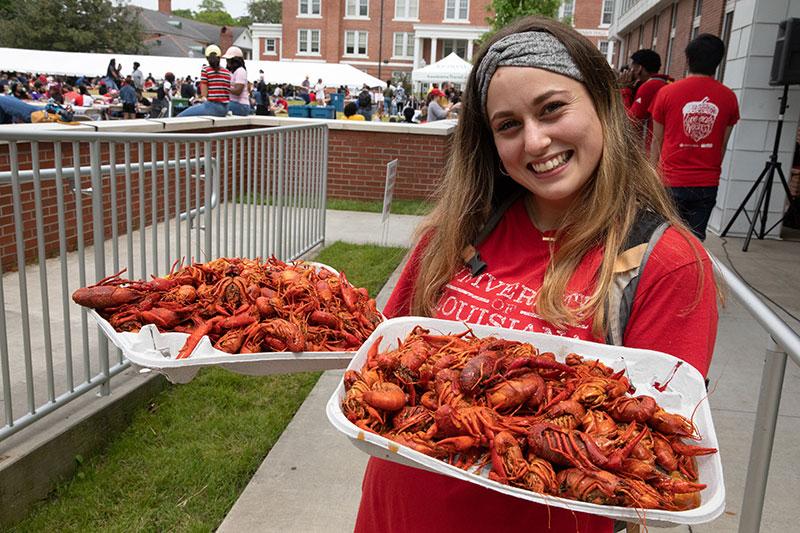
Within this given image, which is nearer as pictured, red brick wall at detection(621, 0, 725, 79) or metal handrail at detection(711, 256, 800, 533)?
metal handrail at detection(711, 256, 800, 533)

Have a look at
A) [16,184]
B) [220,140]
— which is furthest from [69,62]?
[16,184]

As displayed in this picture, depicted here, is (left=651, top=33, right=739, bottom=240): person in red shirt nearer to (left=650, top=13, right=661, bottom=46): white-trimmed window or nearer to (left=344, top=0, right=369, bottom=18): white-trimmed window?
(left=650, top=13, right=661, bottom=46): white-trimmed window

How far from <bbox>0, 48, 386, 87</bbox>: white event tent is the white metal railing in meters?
28.2

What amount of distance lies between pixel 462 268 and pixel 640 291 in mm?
558

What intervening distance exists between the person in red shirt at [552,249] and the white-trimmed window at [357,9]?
7262 centimetres

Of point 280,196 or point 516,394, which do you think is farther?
point 280,196

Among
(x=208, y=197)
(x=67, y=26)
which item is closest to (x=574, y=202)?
(x=208, y=197)

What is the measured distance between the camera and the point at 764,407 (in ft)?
7.00

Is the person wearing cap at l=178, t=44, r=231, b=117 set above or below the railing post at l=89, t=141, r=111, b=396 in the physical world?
above

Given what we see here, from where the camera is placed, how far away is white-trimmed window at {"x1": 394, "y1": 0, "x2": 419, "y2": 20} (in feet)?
226

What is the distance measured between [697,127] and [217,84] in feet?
25.7

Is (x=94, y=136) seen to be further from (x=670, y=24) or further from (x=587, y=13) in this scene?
(x=587, y=13)

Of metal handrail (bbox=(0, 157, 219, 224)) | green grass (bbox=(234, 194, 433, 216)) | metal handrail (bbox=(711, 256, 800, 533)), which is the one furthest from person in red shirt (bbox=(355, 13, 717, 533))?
green grass (bbox=(234, 194, 433, 216))

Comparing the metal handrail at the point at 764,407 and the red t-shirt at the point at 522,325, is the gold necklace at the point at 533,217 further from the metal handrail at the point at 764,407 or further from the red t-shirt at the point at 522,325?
the metal handrail at the point at 764,407
